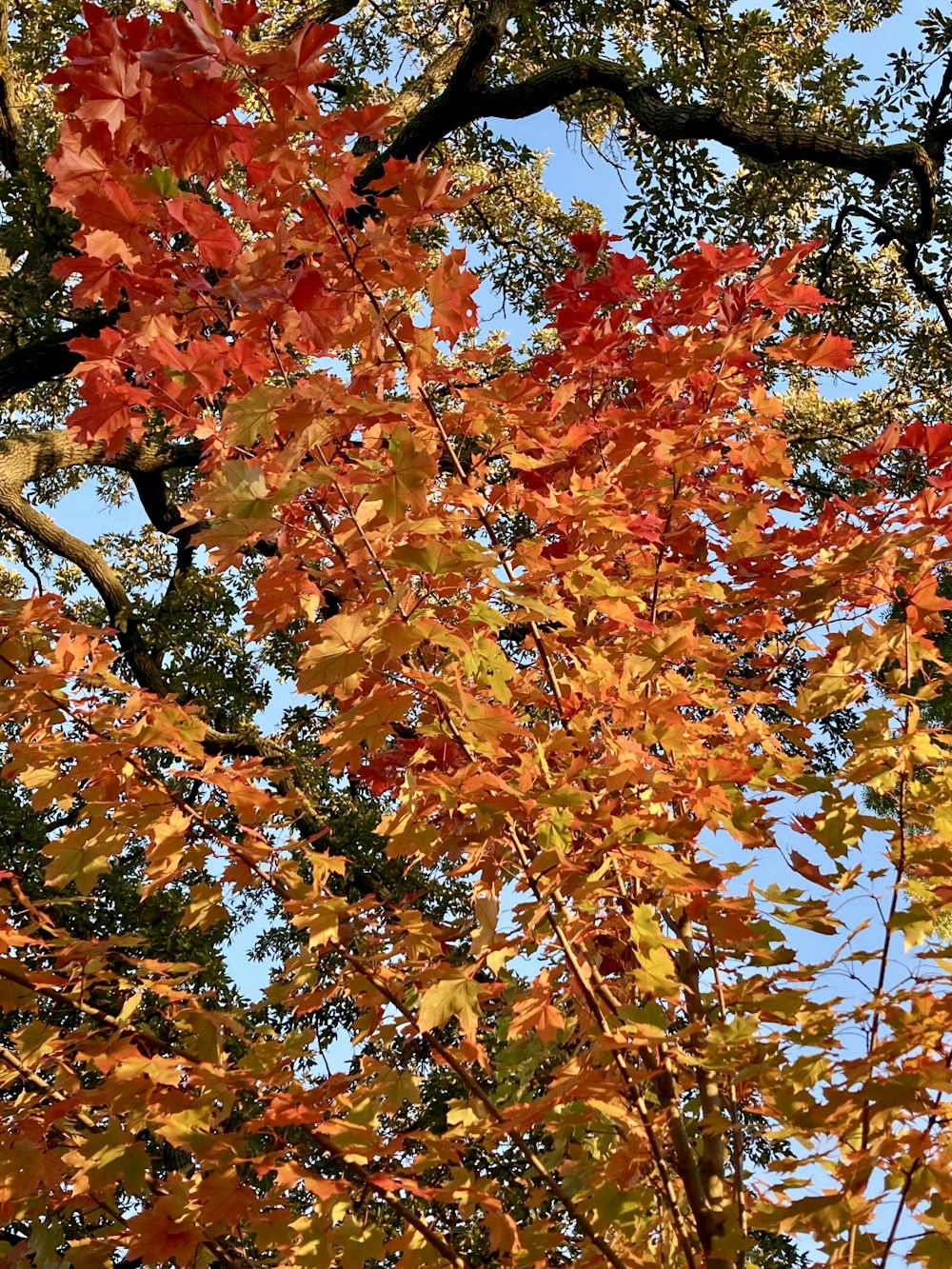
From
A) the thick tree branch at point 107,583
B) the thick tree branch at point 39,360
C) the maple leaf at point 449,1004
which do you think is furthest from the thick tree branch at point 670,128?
the maple leaf at point 449,1004

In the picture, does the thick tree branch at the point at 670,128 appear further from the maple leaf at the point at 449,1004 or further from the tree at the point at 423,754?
the maple leaf at the point at 449,1004

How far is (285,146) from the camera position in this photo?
1.63m

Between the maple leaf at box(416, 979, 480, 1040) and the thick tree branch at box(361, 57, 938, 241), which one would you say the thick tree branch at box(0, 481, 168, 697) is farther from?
the maple leaf at box(416, 979, 480, 1040)

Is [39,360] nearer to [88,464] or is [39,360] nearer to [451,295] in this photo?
[88,464]

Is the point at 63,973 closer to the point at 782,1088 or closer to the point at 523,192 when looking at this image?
the point at 782,1088

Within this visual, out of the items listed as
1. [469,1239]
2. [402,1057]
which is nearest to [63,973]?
[402,1057]

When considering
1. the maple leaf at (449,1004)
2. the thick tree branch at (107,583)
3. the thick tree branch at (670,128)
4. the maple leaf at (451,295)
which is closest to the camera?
the maple leaf at (449,1004)

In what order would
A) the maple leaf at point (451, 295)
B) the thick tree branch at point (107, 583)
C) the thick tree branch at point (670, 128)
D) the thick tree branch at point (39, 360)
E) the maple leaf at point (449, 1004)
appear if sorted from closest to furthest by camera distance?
1. the maple leaf at point (449, 1004)
2. the maple leaf at point (451, 295)
3. the thick tree branch at point (670, 128)
4. the thick tree branch at point (39, 360)
5. the thick tree branch at point (107, 583)

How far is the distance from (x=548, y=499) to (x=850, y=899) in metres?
0.93

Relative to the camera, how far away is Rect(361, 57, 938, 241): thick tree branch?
4.89 meters

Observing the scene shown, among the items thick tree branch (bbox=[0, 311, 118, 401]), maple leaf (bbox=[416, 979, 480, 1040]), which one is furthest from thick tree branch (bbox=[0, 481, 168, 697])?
maple leaf (bbox=[416, 979, 480, 1040])

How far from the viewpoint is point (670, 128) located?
527 centimetres

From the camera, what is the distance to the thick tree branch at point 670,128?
4.89 meters

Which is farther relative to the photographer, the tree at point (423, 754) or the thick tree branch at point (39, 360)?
the thick tree branch at point (39, 360)
